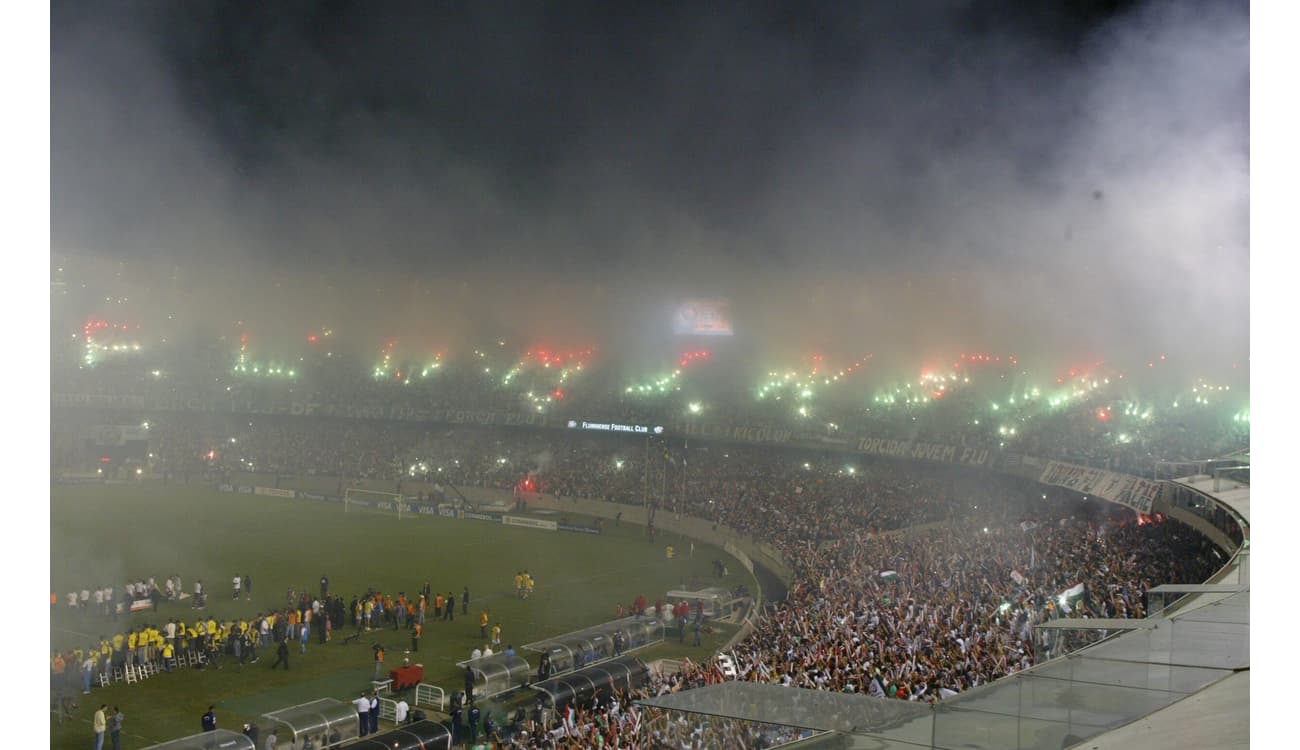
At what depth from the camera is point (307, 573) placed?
30.1 m

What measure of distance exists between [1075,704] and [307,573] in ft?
90.5

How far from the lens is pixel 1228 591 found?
8.55 m

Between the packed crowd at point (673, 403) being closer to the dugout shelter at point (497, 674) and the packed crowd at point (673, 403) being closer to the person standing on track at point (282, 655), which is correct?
the dugout shelter at point (497, 674)

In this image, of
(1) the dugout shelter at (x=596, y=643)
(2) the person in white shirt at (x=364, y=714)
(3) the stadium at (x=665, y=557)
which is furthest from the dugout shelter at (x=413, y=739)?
(1) the dugout shelter at (x=596, y=643)

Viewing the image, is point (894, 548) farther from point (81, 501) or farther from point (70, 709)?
point (81, 501)

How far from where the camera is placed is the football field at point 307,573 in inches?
745

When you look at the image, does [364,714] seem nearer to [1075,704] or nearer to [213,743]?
[213,743]

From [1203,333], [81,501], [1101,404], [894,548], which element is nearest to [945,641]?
[894,548]

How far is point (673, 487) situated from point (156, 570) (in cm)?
2137

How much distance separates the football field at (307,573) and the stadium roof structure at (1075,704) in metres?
11.5

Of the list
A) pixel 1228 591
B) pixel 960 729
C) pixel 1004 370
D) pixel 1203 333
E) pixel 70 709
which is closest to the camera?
pixel 960 729

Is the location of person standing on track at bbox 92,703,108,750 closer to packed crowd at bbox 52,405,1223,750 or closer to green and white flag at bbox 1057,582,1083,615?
packed crowd at bbox 52,405,1223,750

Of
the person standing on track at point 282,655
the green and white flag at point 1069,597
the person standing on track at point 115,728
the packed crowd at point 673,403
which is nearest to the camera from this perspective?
the green and white flag at point 1069,597

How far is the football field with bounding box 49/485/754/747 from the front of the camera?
18.9 meters
